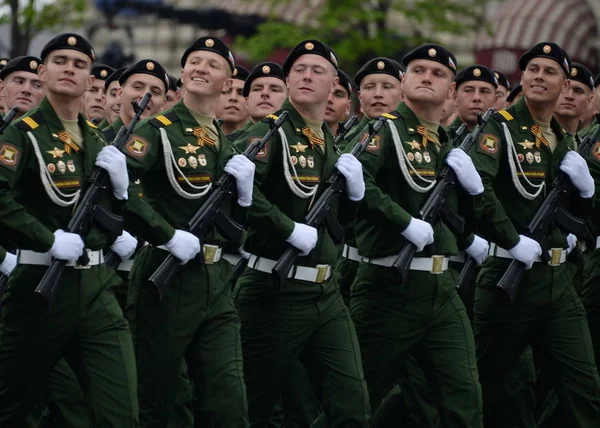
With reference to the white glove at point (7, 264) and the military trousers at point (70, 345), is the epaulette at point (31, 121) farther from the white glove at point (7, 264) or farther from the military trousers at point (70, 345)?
the white glove at point (7, 264)

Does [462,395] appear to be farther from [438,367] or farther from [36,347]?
[36,347]

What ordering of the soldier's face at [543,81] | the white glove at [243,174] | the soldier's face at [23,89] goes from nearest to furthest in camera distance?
the white glove at [243,174] < the soldier's face at [543,81] < the soldier's face at [23,89]

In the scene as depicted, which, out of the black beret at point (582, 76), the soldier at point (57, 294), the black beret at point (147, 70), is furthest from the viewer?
the black beret at point (582, 76)

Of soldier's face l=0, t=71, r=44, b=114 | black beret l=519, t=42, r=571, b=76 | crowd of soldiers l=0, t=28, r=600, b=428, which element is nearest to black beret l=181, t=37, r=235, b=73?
crowd of soldiers l=0, t=28, r=600, b=428

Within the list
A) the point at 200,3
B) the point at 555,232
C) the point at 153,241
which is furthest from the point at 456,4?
the point at 153,241

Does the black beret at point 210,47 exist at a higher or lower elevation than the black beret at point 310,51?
lower

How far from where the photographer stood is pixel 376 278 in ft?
27.5

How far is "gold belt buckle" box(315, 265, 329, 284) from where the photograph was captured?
806 centimetres

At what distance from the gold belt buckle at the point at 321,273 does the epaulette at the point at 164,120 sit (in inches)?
43.6

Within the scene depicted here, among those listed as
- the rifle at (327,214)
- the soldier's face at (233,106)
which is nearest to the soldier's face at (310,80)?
the rifle at (327,214)

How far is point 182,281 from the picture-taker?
759 cm

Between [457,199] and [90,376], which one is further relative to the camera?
[457,199]

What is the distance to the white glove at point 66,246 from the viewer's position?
6898 millimetres

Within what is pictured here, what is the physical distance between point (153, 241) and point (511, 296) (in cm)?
223
